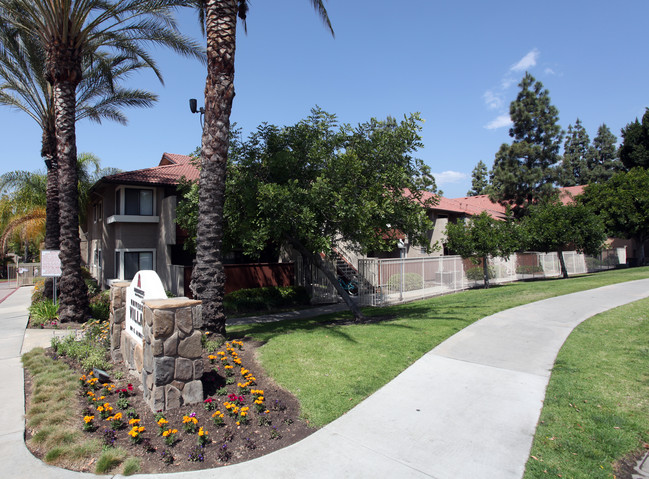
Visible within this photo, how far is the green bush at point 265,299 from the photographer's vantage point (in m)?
15.5

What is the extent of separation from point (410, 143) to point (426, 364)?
6.61 meters

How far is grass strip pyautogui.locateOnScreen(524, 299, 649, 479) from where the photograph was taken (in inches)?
155

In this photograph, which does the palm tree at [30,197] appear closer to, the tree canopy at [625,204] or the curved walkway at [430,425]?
the curved walkway at [430,425]

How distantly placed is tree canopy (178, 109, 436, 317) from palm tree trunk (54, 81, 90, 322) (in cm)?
317

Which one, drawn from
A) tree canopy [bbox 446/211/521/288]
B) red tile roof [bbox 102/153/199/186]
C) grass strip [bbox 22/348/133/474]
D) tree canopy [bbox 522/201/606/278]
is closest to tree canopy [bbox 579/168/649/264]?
tree canopy [bbox 522/201/606/278]

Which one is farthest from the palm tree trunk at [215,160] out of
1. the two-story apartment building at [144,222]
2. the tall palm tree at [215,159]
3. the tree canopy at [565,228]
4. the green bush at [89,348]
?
the tree canopy at [565,228]

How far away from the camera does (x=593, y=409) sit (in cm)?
498

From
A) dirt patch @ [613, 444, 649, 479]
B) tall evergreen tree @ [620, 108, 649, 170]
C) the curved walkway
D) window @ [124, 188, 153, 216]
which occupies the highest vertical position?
tall evergreen tree @ [620, 108, 649, 170]

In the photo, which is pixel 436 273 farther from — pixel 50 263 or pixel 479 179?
pixel 479 179

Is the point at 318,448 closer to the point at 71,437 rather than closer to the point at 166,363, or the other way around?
the point at 166,363

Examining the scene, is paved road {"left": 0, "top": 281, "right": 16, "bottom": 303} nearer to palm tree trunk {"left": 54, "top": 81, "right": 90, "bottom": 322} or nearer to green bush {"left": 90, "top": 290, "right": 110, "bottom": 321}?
green bush {"left": 90, "top": 290, "right": 110, "bottom": 321}

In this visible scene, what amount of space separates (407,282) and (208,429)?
43.6ft

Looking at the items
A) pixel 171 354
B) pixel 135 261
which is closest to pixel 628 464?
pixel 171 354

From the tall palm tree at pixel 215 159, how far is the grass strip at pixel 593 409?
5852mm
